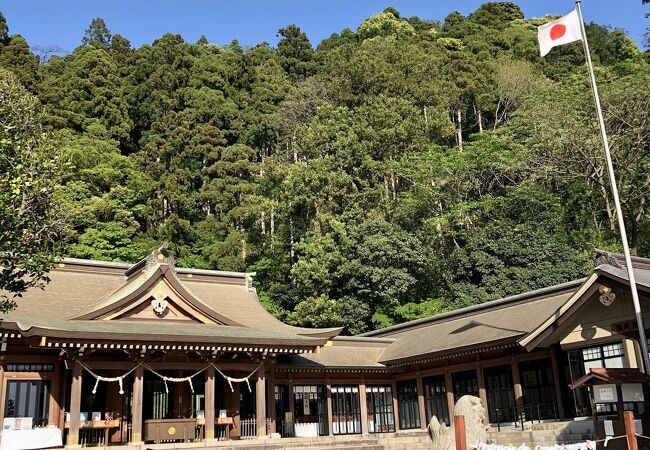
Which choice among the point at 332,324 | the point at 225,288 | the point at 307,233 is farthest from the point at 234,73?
the point at 225,288

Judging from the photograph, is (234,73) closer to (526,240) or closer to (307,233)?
(307,233)

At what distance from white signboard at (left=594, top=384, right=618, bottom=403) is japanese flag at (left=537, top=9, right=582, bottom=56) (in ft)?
24.4

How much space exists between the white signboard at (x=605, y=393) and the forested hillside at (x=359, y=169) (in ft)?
60.6

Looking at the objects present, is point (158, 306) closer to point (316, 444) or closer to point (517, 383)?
point (316, 444)

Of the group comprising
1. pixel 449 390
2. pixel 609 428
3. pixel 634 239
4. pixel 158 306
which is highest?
pixel 634 239

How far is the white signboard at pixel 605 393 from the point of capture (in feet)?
40.7

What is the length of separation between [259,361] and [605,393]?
10.1m

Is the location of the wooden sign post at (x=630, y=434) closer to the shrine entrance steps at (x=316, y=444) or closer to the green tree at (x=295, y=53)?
the shrine entrance steps at (x=316, y=444)

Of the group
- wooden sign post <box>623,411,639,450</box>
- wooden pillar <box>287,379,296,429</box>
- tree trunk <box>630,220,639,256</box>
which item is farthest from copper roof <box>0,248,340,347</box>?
tree trunk <box>630,220,639,256</box>

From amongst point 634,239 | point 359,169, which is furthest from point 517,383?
point 359,169

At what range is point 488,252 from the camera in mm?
32656

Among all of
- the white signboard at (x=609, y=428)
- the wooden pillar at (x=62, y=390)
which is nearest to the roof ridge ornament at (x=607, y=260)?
the white signboard at (x=609, y=428)

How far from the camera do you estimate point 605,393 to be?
1254 centimetres

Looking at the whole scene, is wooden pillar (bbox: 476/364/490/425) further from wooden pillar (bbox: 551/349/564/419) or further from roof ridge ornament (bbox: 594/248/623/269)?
roof ridge ornament (bbox: 594/248/623/269)
